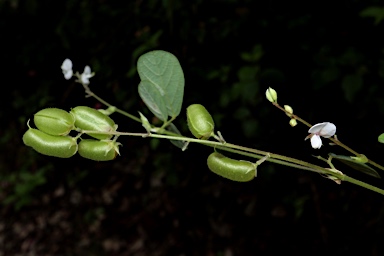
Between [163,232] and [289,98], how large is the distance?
4.79 ft

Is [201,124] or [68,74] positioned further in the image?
[68,74]

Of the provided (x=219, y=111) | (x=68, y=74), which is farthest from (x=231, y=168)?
(x=219, y=111)

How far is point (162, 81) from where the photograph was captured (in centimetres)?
55

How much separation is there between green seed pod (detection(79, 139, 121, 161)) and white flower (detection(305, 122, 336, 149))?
0.23 m

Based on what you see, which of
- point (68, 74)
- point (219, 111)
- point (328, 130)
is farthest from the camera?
point (219, 111)

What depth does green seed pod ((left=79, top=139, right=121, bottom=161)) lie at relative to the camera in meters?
0.52

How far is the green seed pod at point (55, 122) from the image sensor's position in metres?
0.53

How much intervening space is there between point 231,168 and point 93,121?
174mm

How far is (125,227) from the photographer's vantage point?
3311 mm

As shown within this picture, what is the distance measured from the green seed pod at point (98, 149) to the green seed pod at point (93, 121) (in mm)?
16

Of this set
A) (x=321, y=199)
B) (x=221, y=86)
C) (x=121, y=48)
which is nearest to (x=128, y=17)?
(x=121, y=48)

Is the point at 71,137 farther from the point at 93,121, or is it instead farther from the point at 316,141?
the point at 316,141

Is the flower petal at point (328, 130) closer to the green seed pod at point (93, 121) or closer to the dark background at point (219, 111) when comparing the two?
the green seed pod at point (93, 121)

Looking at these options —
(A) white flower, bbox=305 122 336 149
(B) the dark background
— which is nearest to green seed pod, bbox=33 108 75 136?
(A) white flower, bbox=305 122 336 149
